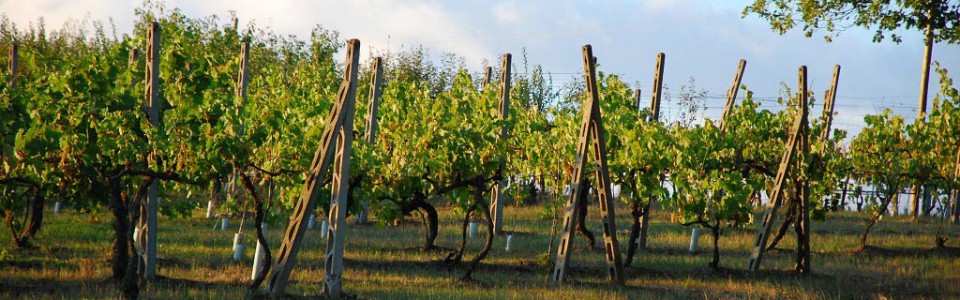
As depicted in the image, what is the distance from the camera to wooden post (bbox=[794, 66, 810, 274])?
1569 cm

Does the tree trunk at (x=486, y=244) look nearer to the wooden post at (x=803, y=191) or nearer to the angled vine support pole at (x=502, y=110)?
the wooden post at (x=803, y=191)

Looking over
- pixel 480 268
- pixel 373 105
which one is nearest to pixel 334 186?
pixel 480 268

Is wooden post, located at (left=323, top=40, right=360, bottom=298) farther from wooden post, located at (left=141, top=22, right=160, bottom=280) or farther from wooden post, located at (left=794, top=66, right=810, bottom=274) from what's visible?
wooden post, located at (left=794, top=66, right=810, bottom=274)

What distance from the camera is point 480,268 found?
52.6ft

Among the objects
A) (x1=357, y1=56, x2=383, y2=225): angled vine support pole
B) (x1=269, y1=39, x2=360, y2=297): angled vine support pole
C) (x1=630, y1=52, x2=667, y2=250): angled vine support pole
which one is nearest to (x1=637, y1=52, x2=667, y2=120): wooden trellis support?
(x1=630, y1=52, x2=667, y2=250): angled vine support pole

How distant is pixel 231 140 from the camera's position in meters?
11.3

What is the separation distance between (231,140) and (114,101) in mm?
1289

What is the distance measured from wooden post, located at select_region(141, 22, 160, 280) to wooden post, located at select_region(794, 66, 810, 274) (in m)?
9.08

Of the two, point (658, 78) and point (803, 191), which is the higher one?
point (658, 78)

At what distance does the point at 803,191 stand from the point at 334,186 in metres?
8.20

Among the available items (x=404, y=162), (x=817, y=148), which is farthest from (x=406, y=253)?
(x=817, y=148)

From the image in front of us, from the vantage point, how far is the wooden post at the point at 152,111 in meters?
12.4

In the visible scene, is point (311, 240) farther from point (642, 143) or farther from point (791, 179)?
point (791, 179)

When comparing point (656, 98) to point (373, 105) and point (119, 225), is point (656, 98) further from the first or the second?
point (119, 225)
